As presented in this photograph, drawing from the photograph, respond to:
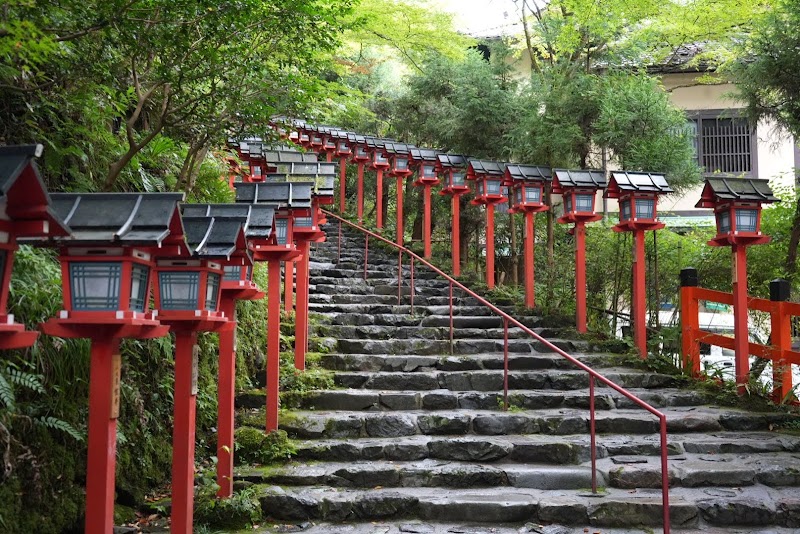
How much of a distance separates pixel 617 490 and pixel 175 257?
14.5ft

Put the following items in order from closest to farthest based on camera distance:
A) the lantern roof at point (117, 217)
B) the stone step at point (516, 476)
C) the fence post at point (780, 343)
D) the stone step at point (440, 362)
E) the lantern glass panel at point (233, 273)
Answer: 1. the lantern roof at point (117, 217)
2. the lantern glass panel at point (233, 273)
3. the stone step at point (516, 476)
4. the fence post at point (780, 343)
5. the stone step at point (440, 362)

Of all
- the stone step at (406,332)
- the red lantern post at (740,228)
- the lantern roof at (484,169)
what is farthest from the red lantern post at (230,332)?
the lantern roof at (484,169)

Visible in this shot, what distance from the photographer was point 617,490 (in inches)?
238

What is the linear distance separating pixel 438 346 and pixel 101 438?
19.6 feet

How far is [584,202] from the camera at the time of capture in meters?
10.0

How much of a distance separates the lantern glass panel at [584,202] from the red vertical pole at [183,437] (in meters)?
6.91

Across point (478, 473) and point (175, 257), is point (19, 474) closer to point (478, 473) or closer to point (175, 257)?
point (175, 257)

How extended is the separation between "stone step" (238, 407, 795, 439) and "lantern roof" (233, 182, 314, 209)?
89.4 inches

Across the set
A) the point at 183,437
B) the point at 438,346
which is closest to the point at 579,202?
the point at 438,346

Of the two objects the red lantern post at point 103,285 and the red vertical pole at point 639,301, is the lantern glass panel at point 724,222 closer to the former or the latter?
the red vertical pole at point 639,301

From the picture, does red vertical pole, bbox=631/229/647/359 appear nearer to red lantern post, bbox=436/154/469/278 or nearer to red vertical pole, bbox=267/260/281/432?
red lantern post, bbox=436/154/469/278

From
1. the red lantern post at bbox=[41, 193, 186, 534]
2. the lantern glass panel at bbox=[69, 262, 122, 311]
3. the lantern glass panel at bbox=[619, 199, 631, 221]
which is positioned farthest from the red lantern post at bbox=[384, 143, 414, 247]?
the lantern glass panel at bbox=[69, 262, 122, 311]

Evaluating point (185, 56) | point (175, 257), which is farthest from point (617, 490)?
point (185, 56)

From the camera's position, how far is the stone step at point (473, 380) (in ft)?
26.2
